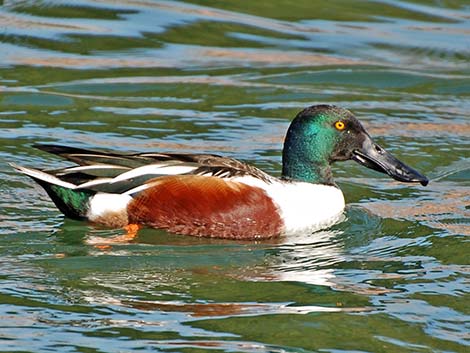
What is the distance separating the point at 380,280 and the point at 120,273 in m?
1.47

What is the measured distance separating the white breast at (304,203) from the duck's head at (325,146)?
0.39 feet

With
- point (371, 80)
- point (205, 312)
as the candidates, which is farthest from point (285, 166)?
point (371, 80)

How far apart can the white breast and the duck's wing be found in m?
0.12

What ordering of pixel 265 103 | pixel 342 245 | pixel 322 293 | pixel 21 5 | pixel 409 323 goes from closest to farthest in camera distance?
1. pixel 409 323
2. pixel 322 293
3. pixel 342 245
4. pixel 265 103
5. pixel 21 5

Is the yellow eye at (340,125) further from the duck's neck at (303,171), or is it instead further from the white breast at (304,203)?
the white breast at (304,203)

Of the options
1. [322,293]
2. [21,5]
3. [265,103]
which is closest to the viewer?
[322,293]

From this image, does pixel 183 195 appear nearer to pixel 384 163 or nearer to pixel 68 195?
pixel 68 195

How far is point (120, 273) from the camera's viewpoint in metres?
7.49

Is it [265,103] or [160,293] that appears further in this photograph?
[265,103]

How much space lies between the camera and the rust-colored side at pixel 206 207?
827 cm

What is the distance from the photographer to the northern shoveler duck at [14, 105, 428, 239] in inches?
326

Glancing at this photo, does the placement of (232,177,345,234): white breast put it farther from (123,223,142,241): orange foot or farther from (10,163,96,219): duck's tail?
(10,163,96,219): duck's tail

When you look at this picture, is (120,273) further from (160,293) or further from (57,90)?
(57,90)

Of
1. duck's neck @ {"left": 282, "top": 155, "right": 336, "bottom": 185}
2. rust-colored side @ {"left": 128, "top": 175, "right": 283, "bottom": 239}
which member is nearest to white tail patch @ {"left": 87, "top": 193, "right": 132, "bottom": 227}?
rust-colored side @ {"left": 128, "top": 175, "right": 283, "bottom": 239}
